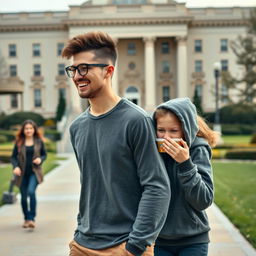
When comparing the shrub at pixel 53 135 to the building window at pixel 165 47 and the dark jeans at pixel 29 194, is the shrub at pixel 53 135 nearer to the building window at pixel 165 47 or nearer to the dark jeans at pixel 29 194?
the building window at pixel 165 47

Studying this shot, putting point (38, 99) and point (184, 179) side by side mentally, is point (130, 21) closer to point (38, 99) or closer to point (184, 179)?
point (38, 99)

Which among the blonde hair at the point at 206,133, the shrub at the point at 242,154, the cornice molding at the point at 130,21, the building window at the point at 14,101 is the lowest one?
the shrub at the point at 242,154

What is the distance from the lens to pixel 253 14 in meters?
36.7

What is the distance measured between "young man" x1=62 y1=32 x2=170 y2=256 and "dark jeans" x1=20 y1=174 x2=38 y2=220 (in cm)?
561

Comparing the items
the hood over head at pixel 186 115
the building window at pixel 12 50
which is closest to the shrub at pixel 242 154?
the hood over head at pixel 186 115

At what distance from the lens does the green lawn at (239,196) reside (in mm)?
8854

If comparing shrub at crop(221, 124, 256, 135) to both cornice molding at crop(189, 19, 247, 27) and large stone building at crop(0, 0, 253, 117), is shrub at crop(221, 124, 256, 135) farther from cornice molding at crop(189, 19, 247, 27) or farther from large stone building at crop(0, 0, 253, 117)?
cornice molding at crop(189, 19, 247, 27)

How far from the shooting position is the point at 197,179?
3.24m

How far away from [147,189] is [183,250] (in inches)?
31.7

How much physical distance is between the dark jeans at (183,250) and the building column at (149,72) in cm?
5450

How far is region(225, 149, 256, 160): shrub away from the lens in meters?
25.1

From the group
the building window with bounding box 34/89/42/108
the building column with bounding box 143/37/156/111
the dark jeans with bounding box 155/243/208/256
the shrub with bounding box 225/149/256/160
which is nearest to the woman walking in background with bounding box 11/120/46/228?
the dark jeans with bounding box 155/243/208/256

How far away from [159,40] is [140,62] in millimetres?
3623

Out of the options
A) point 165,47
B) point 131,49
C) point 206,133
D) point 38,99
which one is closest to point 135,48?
point 131,49
